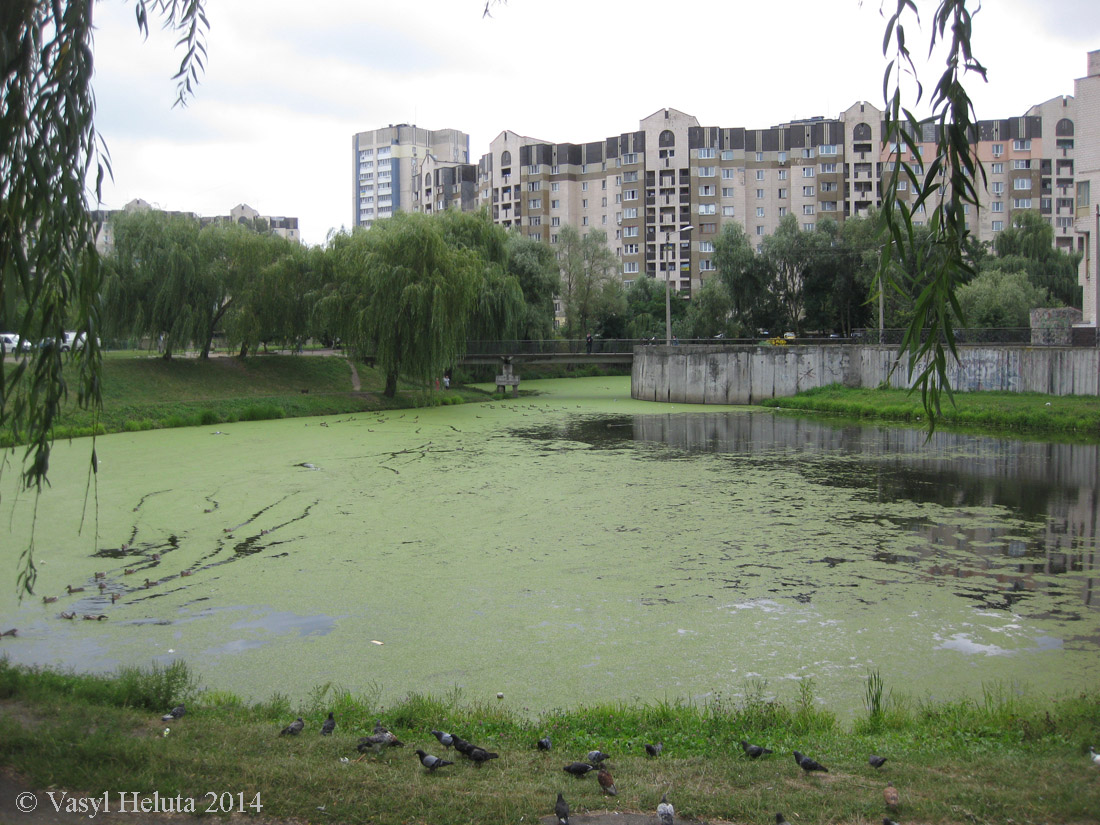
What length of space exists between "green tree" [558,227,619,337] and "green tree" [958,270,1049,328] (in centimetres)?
2293

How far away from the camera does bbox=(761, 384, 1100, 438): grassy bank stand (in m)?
21.8

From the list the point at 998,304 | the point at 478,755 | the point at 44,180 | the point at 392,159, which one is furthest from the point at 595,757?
the point at 392,159

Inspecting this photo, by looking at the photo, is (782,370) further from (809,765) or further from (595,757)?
(595,757)

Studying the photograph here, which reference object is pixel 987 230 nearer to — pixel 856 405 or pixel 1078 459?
pixel 856 405

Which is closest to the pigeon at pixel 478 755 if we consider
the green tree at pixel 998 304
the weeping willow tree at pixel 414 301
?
the weeping willow tree at pixel 414 301

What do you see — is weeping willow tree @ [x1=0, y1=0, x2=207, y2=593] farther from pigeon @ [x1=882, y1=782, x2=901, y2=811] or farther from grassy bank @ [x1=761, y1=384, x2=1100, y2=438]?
grassy bank @ [x1=761, y1=384, x2=1100, y2=438]

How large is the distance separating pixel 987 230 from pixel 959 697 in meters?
74.5

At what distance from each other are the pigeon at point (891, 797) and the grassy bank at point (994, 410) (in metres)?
17.3

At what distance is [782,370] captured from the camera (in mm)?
33062

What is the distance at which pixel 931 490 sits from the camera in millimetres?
13672

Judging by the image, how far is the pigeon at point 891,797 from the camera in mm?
3395

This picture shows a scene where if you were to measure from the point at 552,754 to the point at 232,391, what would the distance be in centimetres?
2759

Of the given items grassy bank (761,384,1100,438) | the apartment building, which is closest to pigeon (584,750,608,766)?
grassy bank (761,384,1100,438)

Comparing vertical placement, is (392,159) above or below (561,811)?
above
